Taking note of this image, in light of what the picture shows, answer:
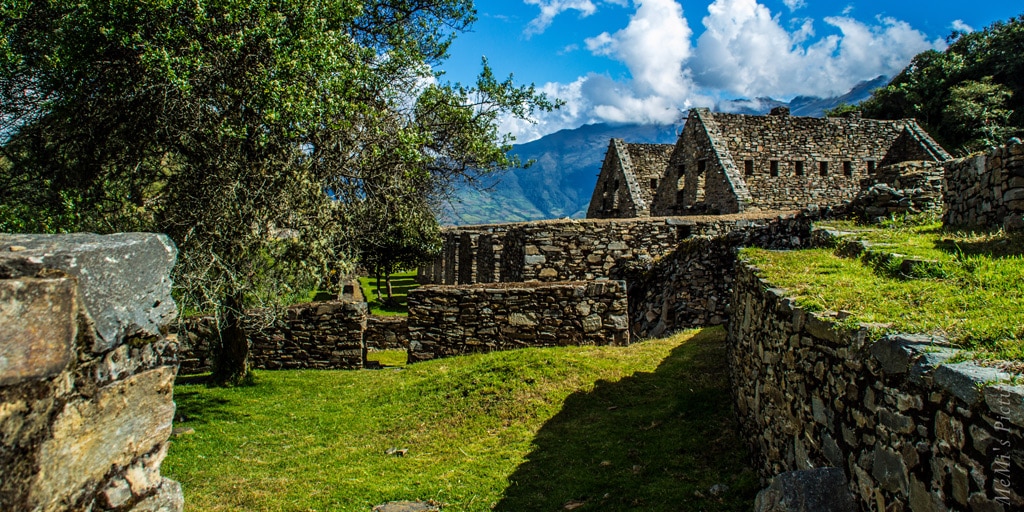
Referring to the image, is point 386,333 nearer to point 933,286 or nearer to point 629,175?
point 933,286

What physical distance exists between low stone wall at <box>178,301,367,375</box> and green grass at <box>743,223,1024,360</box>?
968 cm

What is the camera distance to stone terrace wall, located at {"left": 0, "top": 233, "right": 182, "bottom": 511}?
92.4 inches

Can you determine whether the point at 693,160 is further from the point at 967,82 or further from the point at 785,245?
the point at 967,82

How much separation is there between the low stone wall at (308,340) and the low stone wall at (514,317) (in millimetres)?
2104

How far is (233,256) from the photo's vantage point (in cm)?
915

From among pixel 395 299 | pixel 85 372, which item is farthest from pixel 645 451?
pixel 395 299

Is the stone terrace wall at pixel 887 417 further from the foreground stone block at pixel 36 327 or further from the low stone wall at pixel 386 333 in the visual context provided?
the low stone wall at pixel 386 333

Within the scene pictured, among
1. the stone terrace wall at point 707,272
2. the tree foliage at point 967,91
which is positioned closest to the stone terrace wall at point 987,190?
the stone terrace wall at point 707,272

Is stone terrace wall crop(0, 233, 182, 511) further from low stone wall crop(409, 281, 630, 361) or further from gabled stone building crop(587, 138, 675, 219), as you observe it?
gabled stone building crop(587, 138, 675, 219)

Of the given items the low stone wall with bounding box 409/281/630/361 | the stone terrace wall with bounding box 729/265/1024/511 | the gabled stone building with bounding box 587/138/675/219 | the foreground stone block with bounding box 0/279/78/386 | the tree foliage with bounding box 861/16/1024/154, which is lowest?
the low stone wall with bounding box 409/281/630/361

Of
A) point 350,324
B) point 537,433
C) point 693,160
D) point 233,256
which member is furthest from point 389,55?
point 693,160

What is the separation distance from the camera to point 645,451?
6.54 metres

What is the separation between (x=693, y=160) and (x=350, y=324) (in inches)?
660

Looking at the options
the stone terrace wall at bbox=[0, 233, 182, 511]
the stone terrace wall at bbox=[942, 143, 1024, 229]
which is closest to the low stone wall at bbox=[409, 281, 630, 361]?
the stone terrace wall at bbox=[942, 143, 1024, 229]
